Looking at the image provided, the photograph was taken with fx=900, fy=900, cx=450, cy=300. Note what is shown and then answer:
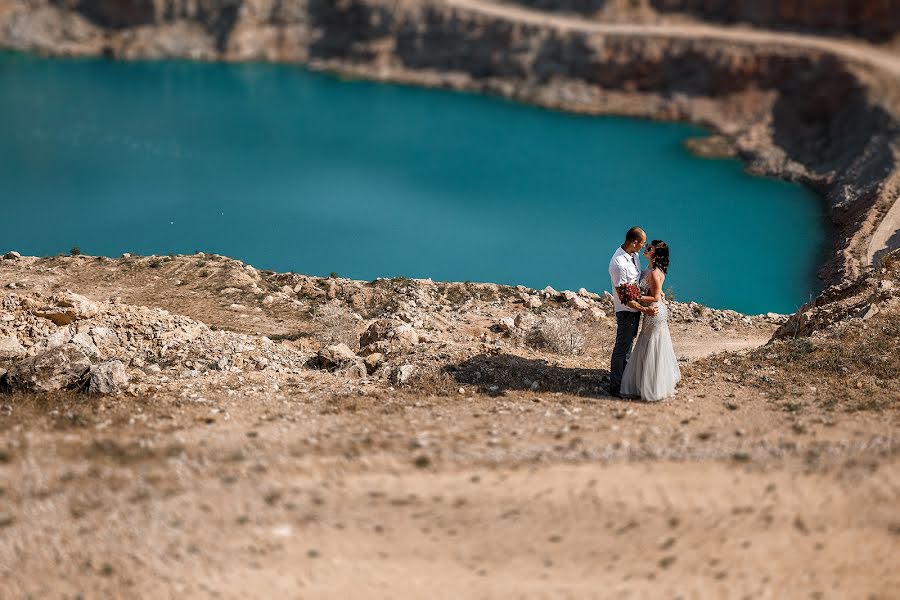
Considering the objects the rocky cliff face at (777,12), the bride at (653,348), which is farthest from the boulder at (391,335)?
the rocky cliff face at (777,12)

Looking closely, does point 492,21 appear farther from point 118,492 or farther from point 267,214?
point 118,492

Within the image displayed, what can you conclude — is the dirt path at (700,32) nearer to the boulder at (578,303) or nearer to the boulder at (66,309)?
the boulder at (578,303)

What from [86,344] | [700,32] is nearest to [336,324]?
[86,344]

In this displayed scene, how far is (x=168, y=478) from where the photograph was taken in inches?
395

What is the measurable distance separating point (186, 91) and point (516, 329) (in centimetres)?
3656

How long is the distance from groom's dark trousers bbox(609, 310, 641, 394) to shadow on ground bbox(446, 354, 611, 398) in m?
0.27

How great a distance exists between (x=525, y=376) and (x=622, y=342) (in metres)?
1.75

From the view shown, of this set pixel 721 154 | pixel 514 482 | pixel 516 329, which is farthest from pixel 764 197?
pixel 514 482

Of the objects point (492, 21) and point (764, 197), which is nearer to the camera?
point (764, 197)

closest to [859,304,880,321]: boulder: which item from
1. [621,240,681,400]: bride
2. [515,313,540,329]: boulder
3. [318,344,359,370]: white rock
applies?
[621,240,681,400]: bride

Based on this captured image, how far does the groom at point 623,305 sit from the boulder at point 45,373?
728cm

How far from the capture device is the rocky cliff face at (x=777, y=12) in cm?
4500

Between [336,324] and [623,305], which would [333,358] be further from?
[623,305]

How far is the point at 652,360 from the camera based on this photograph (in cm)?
1195
